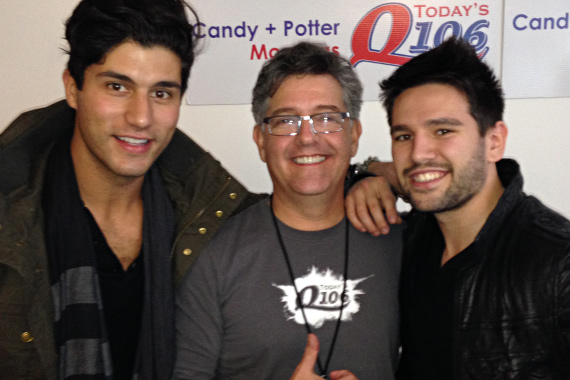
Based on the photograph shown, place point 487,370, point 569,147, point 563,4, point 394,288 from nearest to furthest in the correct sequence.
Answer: point 487,370 → point 394,288 → point 563,4 → point 569,147

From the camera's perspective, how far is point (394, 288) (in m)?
1.64

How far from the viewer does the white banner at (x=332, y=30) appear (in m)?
2.84

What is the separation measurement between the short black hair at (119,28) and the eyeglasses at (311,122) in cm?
37

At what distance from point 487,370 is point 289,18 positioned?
2.14 m

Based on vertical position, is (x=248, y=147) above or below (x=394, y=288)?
above

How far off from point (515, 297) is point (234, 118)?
6.60 ft

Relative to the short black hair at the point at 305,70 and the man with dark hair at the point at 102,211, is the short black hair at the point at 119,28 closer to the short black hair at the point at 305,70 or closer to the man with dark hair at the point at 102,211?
the man with dark hair at the point at 102,211

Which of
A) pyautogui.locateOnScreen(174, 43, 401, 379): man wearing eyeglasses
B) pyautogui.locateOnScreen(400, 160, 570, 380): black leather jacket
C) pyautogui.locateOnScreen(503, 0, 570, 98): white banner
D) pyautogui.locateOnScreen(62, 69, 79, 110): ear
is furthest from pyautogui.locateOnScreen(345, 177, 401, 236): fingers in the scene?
pyautogui.locateOnScreen(503, 0, 570, 98): white banner

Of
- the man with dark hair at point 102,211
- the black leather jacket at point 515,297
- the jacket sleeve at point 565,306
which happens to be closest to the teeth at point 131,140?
the man with dark hair at point 102,211

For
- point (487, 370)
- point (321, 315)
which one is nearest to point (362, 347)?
point (321, 315)

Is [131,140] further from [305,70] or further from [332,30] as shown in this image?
[332,30]

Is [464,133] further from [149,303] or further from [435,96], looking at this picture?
[149,303]

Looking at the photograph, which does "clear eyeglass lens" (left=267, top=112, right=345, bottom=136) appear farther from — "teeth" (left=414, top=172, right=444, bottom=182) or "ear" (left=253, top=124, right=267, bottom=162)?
"teeth" (left=414, top=172, right=444, bottom=182)

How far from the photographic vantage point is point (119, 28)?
1.56 metres
